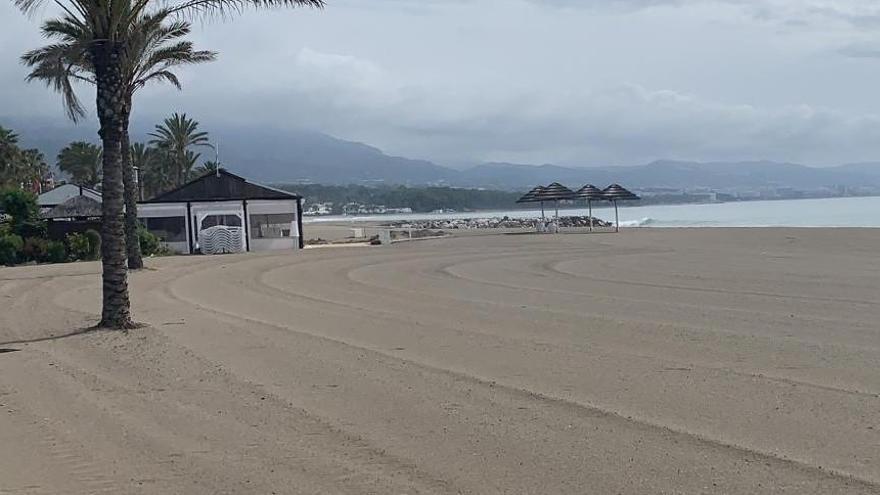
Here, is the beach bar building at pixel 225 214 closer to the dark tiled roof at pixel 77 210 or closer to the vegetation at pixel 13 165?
the dark tiled roof at pixel 77 210

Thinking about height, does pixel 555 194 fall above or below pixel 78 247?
above

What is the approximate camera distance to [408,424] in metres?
7.55

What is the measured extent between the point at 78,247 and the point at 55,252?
38.6 inches

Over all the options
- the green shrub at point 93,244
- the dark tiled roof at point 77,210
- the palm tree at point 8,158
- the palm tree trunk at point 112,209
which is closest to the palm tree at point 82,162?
the palm tree at point 8,158

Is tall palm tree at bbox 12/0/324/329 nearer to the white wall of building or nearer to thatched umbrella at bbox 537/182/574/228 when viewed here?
the white wall of building

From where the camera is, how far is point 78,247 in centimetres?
3700

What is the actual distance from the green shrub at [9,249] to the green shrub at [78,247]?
1.84 metres

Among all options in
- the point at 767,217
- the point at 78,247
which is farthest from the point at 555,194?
the point at 767,217

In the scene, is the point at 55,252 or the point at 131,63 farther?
the point at 55,252

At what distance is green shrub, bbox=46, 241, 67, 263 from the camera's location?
3619 cm

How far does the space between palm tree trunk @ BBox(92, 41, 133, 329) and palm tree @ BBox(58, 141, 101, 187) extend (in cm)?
7462

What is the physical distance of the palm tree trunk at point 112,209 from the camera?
45.9 ft

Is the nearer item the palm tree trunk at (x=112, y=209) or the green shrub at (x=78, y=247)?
Result: the palm tree trunk at (x=112, y=209)

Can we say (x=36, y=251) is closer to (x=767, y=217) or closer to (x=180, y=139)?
(x=180, y=139)
